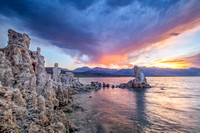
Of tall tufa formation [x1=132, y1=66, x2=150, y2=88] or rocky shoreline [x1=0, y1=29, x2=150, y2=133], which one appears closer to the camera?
rocky shoreline [x1=0, y1=29, x2=150, y2=133]

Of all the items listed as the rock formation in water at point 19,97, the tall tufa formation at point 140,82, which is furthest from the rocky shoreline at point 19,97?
the tall tufa formation at point 140,82

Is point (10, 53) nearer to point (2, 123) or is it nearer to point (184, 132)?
point (2, 123)

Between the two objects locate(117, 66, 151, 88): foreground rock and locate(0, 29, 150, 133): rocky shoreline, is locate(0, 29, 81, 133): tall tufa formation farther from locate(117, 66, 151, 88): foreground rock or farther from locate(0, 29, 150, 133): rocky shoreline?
locate(117, 66, 151, 88): foreground rock

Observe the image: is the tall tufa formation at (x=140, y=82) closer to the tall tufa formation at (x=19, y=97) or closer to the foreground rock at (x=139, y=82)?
the foreground rock at (x=139, y=82)

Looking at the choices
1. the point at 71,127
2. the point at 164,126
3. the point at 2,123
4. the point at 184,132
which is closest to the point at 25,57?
the point at 2,123

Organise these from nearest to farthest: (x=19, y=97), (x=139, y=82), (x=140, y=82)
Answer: (x=19, y=97) < (x=140, y=82) < (x=139, y=82)

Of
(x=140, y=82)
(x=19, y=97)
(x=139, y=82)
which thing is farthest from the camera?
(x=139, y=82)

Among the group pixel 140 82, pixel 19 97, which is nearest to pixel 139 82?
pixel 140 82

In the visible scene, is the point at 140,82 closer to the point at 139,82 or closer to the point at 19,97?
the point at 139,82

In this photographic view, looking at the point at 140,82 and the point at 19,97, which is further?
the point at 140,82

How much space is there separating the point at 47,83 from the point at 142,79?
160ft

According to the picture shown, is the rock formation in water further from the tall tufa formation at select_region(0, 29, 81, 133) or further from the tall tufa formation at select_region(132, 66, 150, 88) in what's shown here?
the tall tufa formation at select_region(132, 66, 150, 88)

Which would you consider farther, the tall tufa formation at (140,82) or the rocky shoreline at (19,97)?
the tall tufa formation at (140,82)

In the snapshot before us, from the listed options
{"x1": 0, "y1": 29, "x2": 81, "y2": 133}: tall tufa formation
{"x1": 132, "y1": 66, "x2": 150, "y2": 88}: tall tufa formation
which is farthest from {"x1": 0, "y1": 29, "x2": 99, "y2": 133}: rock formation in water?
{"x1": 132, "y1": 66, "x2": 150, "y2": 88}: tall tufa formation
